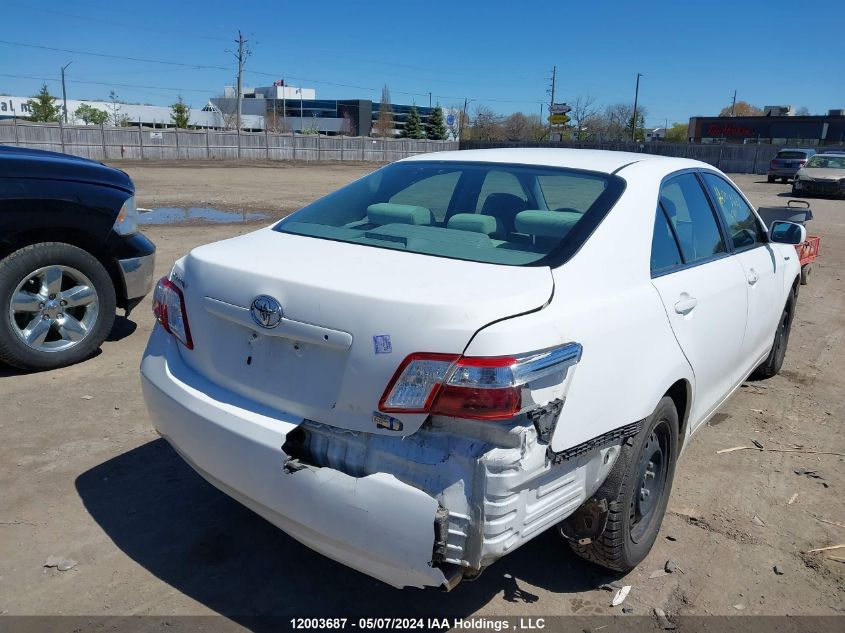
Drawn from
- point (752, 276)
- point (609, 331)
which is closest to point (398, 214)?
point (609, 331)

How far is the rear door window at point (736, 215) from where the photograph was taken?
398 centimetres

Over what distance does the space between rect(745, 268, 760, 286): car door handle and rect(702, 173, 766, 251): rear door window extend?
0.46 feet

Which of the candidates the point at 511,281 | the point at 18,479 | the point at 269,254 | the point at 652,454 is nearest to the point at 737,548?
the point at 652,454

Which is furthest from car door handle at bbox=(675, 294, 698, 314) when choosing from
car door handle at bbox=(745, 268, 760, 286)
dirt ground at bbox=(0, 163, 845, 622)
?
dirt ground at bbox=(0, 163, 845, 622)

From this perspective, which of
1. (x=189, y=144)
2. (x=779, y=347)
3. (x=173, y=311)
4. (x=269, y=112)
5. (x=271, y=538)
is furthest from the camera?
(x=269, y=112)

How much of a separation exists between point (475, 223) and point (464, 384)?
4.07 ft

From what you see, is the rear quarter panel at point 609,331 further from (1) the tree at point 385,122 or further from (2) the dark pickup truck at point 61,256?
(1) the tree at point 385,122

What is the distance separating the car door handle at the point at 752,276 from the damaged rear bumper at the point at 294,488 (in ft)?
8.56

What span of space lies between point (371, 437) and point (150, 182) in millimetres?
23233

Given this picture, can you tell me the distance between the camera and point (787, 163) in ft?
105

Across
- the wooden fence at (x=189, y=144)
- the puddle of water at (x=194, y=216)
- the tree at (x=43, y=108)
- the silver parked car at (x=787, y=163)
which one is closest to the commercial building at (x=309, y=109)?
the tree at (x=43, y=108)

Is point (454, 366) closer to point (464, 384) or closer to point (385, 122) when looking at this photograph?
point (464, 384)

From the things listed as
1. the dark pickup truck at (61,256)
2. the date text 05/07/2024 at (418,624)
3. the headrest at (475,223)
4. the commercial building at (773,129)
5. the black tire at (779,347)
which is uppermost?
the commercial building at (773,129)

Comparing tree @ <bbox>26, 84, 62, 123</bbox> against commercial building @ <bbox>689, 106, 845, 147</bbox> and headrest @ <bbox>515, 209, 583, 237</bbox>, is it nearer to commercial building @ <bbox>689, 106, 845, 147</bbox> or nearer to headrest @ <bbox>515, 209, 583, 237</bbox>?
commercial building @ <bbox>689, 106, 845, 147</bbox>
